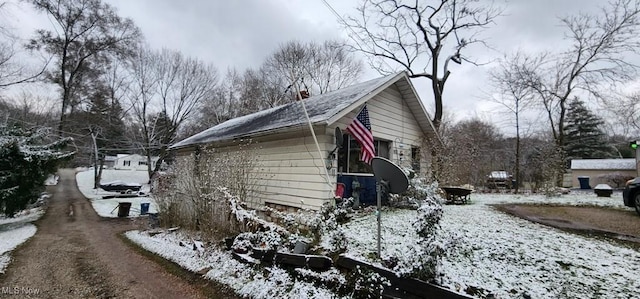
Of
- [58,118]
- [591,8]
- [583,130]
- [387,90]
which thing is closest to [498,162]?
[591,8]

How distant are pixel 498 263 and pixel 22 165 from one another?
15.1 m

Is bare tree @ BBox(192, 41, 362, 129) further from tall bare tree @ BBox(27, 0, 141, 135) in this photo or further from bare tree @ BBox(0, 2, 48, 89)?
bare tree @ BBox(0, 2, 48, 89)

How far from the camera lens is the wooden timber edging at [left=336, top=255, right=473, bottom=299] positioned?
3.15 meters

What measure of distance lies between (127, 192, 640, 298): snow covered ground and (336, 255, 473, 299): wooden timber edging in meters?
0.24

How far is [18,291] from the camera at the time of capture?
4664 millimetres

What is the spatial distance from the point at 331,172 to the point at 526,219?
16.1ft

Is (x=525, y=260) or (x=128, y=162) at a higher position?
(x=128, y=162)

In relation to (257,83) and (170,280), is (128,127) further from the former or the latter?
(170,280)

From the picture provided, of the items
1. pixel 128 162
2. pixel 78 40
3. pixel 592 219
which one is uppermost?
pixel 78 40

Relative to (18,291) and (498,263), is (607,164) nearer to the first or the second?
(498,263)

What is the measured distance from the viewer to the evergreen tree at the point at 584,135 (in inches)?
1233

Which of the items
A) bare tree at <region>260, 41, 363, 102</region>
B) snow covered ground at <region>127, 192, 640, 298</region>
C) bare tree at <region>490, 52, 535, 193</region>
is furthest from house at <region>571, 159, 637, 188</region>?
snow covered ground at <region>127, 192, 640, 298</region>

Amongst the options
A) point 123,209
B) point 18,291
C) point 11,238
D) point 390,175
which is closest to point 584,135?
point 390,175

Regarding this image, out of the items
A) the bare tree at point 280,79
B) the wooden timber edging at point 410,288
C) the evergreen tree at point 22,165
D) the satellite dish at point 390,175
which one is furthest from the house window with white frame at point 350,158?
the bare tree at point 280,79
